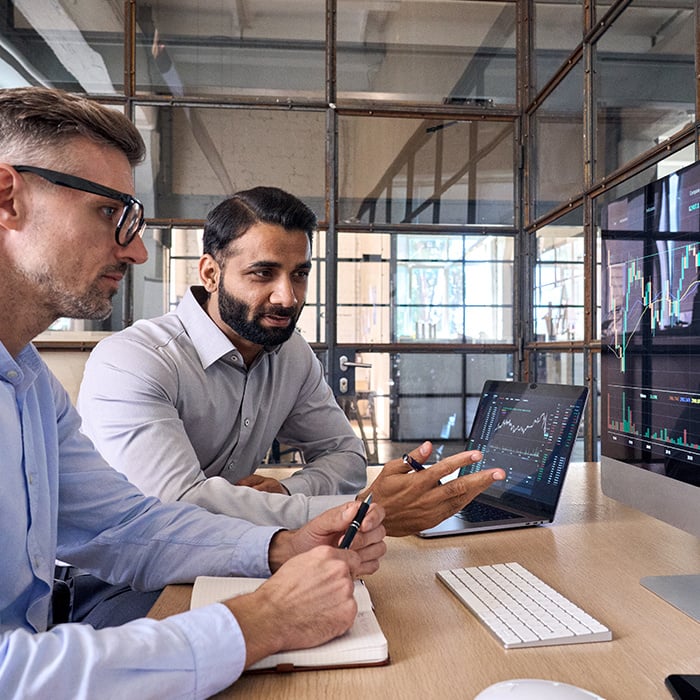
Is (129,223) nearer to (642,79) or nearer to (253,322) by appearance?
(253,322)

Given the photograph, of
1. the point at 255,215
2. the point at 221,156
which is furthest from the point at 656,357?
the point at 221,156

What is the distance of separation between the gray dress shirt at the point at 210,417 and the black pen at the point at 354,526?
30 centimetres

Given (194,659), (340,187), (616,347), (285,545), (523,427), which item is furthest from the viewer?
(340,187)

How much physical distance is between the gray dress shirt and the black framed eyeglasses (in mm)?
527

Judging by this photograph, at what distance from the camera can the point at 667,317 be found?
973 mm

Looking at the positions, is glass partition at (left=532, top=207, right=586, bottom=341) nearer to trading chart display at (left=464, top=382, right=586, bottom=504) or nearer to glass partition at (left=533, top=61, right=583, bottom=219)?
glass partition at (left=533, top=61, right=583, bottom=219)

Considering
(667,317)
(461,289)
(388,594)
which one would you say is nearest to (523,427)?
(667,317)

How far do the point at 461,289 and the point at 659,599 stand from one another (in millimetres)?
2911

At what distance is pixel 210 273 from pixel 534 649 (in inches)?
52.0

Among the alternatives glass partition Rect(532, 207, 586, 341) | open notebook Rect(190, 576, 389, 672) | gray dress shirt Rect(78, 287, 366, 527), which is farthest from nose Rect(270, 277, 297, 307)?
glass partition Rect(532, 207, 586, 341)

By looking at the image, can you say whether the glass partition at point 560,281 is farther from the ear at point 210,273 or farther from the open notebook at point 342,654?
the open notebook at point 342,654

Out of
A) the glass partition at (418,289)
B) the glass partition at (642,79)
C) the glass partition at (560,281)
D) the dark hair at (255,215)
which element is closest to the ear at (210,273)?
the dark hair at (255,215)

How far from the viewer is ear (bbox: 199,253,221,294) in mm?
1786

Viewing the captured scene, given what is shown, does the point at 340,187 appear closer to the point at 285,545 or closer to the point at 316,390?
the point at 316,390
